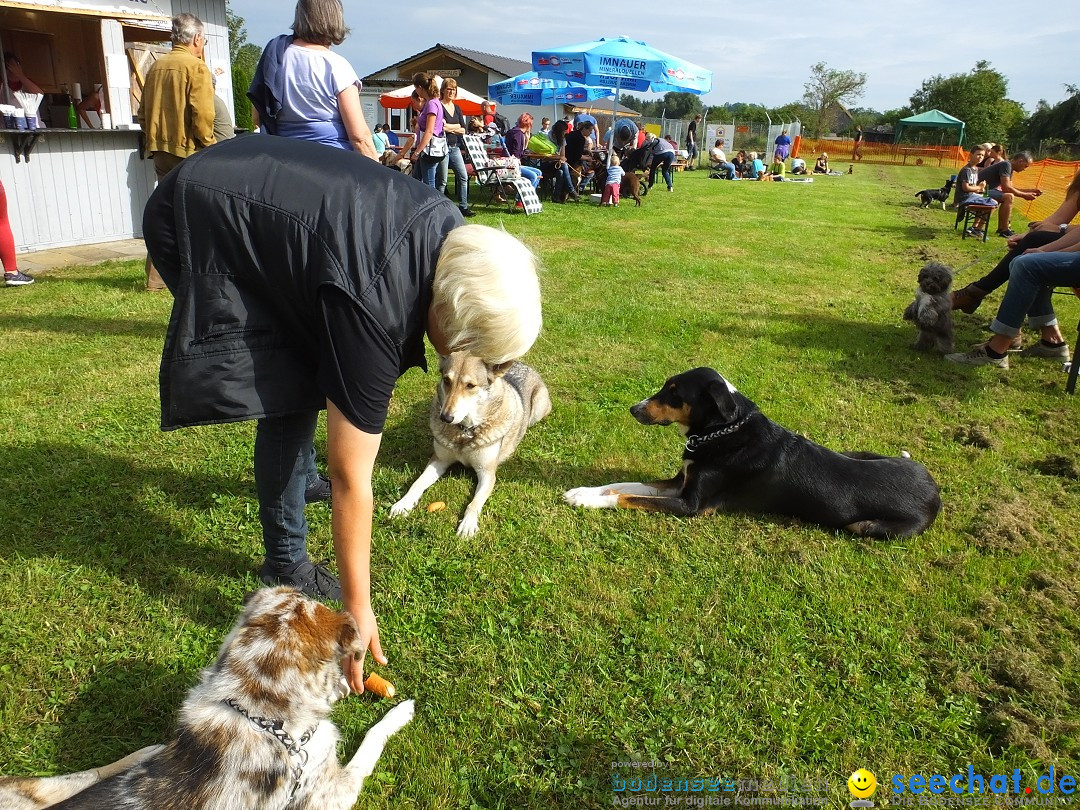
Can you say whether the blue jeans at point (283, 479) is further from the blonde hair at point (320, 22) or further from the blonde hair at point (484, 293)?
the blonde hair at point (320, 22)

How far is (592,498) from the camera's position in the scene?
389 centimetres

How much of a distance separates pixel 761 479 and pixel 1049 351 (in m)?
4.77

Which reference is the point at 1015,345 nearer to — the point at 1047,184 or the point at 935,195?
the point at 935,195

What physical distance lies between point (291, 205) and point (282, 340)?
486mm

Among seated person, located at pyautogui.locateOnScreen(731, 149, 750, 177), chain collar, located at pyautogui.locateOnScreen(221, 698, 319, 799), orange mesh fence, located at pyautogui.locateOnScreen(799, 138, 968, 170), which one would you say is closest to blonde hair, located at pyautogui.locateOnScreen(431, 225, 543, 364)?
chain collar, located at pyautogui.locateOnScreen(221, 698, 319, 799)

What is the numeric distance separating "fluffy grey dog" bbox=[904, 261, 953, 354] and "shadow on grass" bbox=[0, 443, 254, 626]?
6412mm

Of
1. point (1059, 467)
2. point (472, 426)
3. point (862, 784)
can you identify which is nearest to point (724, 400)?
point (472, 426)

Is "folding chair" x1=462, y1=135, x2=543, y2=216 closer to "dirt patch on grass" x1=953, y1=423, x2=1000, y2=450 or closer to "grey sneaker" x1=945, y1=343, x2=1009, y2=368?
"grey sneaker" x1=945, y1=343, x2=1009, y2=368

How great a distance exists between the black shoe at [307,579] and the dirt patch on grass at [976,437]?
4444mm

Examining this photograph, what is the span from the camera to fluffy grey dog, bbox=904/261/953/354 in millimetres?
6516

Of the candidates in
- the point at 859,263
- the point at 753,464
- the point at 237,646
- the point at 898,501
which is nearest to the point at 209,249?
the point at 237,646

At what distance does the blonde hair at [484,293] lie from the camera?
78.3 inches

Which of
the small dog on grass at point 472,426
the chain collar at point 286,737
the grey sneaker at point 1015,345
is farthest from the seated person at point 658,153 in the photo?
the chain collar at point 286,737

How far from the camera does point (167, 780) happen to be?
5.84 feet
